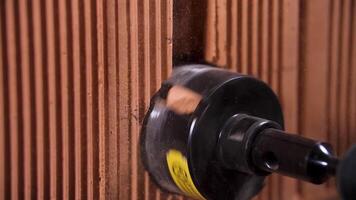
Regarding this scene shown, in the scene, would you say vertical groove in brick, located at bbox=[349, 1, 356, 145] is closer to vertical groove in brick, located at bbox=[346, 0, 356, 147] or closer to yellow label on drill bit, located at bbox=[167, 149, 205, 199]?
vertical groove in brick, located at bbox=[346, 0, 356, 147]

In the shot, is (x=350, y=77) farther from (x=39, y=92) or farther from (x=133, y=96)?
(x=39, y=92)

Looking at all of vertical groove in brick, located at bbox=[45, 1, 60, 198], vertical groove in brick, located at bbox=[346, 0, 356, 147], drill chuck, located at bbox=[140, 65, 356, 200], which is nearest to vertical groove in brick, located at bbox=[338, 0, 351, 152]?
vertical groove in brick, located at bbox=[346, 0, 356, 147]

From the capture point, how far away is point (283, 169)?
0.50 metres

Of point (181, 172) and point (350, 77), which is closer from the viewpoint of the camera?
point (181, 172)

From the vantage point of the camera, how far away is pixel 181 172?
59cm

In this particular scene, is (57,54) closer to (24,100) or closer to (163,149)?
(24,100)

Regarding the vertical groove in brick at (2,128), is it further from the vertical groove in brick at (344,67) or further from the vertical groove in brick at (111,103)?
the vertical groove in brick at (344,67)

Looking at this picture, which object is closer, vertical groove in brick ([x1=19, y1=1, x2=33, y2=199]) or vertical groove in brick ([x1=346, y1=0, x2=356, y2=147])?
vertical groove in brick ([x1=19, y1=1, x2=33, y2=199])

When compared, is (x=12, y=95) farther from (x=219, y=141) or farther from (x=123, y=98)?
(x=219, y=141)

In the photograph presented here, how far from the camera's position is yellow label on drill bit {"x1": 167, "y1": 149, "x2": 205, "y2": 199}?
0.57 meters

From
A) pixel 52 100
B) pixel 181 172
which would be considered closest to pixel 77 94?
pixel 52 100

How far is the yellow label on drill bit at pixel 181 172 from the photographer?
0.57m

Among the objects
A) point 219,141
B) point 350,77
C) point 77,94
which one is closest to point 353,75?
point 350,77

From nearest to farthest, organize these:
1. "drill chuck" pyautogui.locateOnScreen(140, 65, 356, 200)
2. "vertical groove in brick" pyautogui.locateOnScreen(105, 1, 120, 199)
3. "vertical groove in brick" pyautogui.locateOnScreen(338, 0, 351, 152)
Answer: "drill chuck" pyautogui.locateOnScreen(140, 65, 356, 200) → "vertical groove in brick" pyautogui.locateOnScreen(105, 1, 120, 199) → "vertical groove in brick" pyautogui.locateOnScreen(338, 0, 351, 152)
